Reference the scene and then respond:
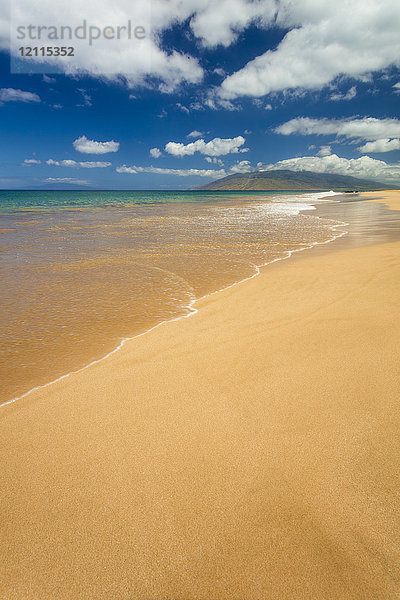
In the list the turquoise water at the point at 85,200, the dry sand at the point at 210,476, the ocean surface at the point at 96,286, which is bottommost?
the dry sand at the point at 210,476

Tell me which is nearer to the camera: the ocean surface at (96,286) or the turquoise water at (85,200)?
the ocean surface at (96,286)

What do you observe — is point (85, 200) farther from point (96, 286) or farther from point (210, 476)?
point (210, 476)

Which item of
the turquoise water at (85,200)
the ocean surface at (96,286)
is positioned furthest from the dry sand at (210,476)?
the turquoise water at (85,200)

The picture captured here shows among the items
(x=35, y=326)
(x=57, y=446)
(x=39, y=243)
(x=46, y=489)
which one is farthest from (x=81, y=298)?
(x=39, y=243)

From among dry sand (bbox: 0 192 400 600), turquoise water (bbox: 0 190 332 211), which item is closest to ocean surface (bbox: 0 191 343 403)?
dry sand (bbox: 0 192 400 600)

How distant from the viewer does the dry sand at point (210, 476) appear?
5.30 feet

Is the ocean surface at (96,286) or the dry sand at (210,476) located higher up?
the ocean surface at (96,286)

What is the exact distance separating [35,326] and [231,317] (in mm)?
3127

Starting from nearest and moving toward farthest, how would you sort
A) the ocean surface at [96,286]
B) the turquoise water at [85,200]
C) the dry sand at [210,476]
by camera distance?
1. the dry sand at [210,476]
2. the ocean surface at [96,286]
3. the turquoise water at [85,200]

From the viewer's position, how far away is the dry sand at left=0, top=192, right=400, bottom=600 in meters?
1.61

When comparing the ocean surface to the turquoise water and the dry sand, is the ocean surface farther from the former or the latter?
the turquoise water

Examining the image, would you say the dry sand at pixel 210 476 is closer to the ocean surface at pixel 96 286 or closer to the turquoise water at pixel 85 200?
the ocean surface at pixel 96 286

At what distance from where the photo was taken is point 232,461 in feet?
7.41

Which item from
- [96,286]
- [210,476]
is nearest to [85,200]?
[96,286]
